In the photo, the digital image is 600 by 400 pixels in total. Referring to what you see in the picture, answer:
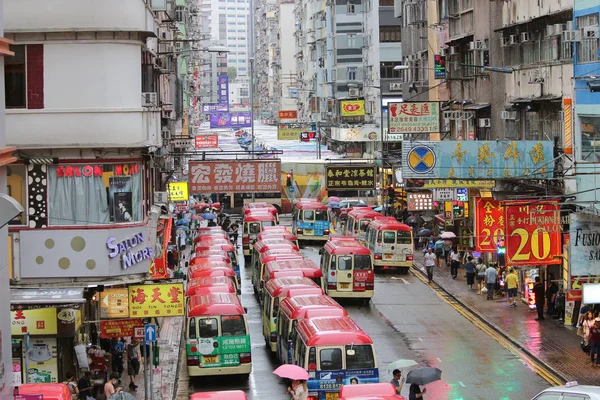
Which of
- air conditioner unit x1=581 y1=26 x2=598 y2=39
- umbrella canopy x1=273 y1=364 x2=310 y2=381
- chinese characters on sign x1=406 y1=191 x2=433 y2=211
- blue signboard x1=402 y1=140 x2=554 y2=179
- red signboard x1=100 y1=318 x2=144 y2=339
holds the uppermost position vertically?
air conditioner unit x1=581 y1=26 x2=598 y2=39

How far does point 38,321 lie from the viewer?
78.5ft

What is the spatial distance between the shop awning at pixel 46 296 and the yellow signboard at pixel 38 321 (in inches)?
13.2

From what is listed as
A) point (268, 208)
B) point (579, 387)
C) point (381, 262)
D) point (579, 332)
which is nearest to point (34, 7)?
point (579, 387)

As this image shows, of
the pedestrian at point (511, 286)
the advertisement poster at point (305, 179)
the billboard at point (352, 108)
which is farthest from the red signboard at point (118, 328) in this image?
the billboard at point (352, 108)

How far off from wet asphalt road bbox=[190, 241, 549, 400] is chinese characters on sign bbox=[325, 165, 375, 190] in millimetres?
6436

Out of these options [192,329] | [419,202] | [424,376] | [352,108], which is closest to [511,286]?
[192,329]

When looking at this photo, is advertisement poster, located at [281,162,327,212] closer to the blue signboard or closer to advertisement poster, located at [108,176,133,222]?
the blue signboard

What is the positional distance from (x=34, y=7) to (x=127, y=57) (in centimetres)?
225

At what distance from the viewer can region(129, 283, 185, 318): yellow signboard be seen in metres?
24.2

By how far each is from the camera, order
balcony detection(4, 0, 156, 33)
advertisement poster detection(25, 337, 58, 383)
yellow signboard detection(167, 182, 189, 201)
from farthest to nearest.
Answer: yellow signboard detection(167, 182, 189, 201), balcony detection(4, 0, 156, 33), advertisement poster detection(25, 337, 58, 383)

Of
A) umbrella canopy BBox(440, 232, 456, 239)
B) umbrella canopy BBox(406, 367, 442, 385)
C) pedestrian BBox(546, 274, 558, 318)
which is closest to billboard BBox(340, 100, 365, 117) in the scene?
umbrella canopy BBox(440, 232, 456, 239)

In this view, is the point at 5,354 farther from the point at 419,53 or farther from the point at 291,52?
the point at 291,52

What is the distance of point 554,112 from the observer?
35.8 metres

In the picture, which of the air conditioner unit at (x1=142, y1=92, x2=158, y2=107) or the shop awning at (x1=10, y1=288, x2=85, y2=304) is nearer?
the shop awning at (x1=10, y1=288, x2=85, y2=304)
